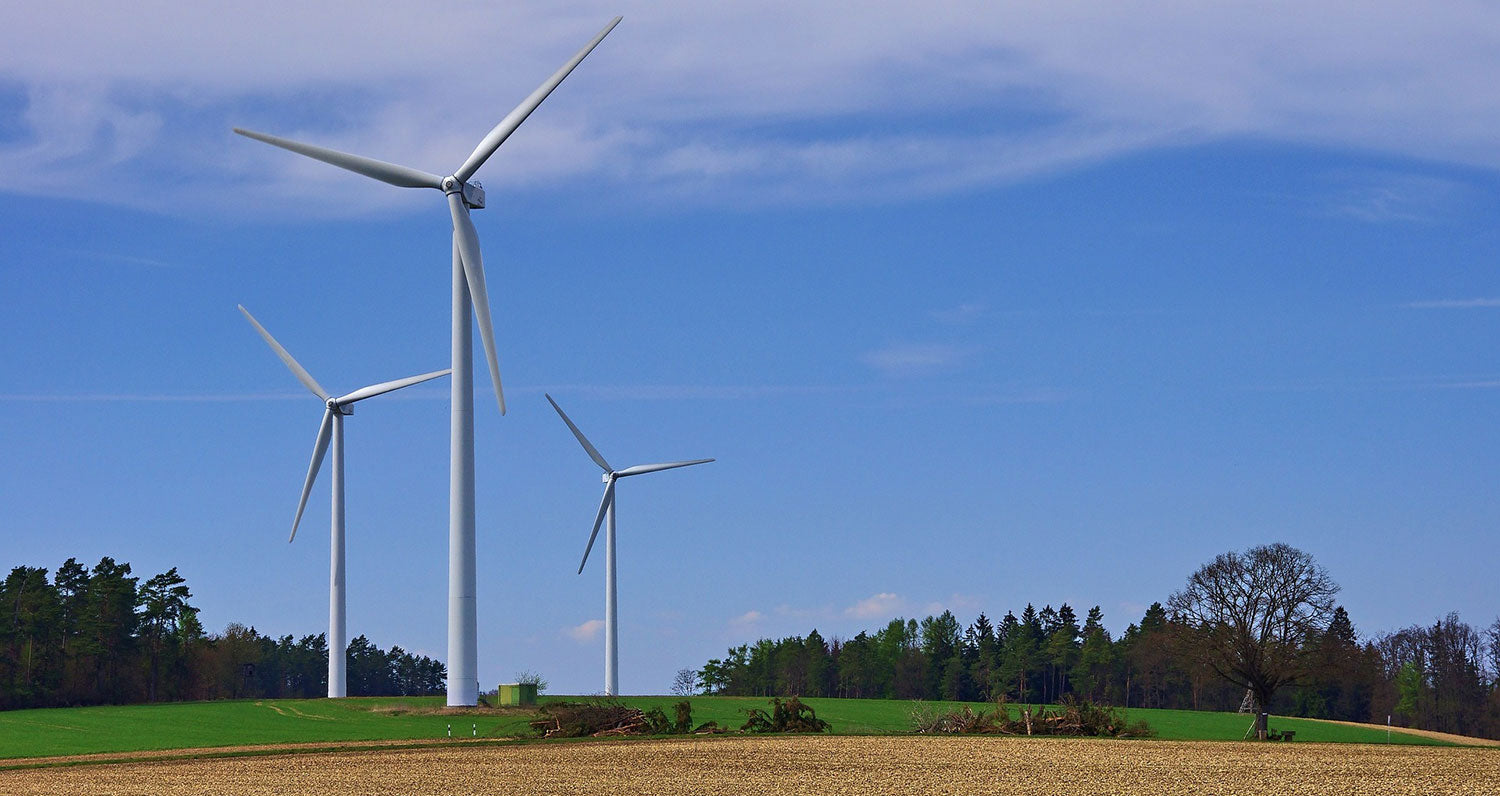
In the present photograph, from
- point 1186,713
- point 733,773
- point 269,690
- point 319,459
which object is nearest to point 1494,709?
point 1186,713

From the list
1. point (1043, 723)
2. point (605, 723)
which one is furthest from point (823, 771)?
point (605, 723)

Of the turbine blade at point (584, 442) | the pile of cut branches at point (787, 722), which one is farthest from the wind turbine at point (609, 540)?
the pile of cut branches at point (787, 722)

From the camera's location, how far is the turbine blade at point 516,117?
63.4 metres

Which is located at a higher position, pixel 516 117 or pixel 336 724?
pixel 516 117

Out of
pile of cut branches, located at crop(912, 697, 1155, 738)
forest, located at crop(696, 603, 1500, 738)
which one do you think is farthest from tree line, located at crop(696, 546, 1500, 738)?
pile of cut branches, located at crop(912, 697, 1155, 738)

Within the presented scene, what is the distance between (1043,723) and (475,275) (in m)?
29.4

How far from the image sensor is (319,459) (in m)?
87.1

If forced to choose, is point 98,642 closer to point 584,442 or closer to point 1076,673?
point 584,442

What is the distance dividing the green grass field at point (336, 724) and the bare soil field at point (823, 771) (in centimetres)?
841

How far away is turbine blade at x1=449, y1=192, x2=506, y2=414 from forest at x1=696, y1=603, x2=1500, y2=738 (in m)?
61.9

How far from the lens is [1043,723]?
2026 inches

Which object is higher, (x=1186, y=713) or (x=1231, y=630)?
(x=1231, y=630)

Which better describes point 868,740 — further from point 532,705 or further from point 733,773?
point 532,705

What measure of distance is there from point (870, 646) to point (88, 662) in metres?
85.1
